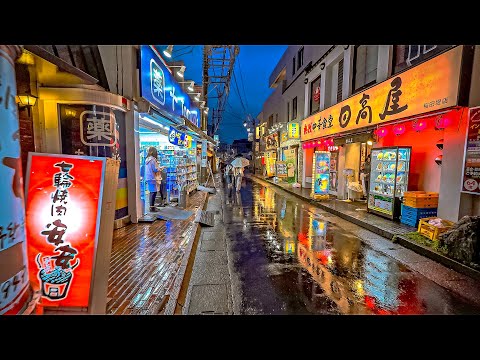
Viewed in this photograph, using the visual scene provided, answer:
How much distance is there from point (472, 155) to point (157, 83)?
10.5m

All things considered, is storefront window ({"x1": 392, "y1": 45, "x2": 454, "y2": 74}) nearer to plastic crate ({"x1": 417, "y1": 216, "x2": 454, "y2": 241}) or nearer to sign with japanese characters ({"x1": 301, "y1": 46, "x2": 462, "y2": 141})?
sign with japanese characters ({"x1": 301, "y1": 46, "x2": 462, "y2": 141})

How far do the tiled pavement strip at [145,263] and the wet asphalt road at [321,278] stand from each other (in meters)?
1.30

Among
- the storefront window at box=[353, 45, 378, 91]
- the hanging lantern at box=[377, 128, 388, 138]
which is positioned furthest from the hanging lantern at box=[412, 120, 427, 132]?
the storefront window at box=[353, 45, 378, 91]

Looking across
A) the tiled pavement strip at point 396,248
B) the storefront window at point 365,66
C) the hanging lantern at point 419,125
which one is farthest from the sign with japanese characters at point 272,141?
the hanging lantern at point 419,125

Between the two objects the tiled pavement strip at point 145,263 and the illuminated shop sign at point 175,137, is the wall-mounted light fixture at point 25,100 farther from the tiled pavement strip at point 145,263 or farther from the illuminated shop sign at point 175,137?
the illuminated shop sign at point 175,137

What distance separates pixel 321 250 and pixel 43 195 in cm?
619

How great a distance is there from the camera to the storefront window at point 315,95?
718 inches

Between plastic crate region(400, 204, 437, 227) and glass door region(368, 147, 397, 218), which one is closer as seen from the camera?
plastic crate region(400, 204, 437, 227)

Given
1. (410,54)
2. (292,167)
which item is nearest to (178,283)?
(410,54)

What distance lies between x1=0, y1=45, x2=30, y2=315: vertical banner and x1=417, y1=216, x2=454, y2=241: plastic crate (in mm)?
8479

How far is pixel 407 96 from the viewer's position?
8359 mm

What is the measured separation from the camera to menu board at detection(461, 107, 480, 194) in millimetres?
5984

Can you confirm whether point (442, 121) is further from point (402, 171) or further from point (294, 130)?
point (294, 130)
